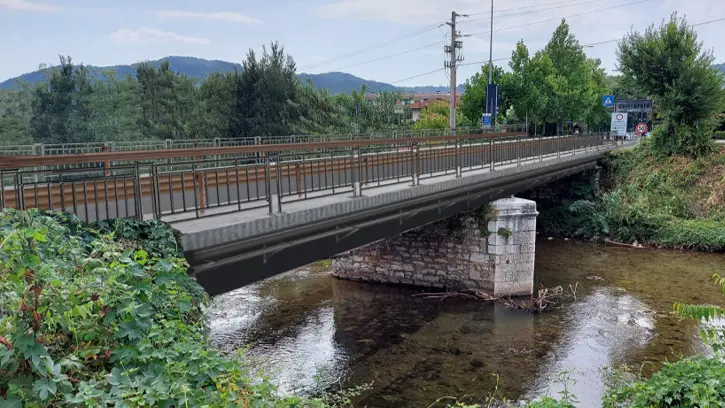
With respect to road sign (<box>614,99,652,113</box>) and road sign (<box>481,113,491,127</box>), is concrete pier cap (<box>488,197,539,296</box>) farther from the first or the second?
road sign (<box>614,99,652,113</box>)

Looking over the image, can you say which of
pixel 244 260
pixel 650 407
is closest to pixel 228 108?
pixel 244 260

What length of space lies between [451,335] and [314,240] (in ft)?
19.0

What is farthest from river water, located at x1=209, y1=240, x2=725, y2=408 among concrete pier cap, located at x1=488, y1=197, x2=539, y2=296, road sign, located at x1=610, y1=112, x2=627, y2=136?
road sign, located at x1=610, y1=112, x2=627, y2=136

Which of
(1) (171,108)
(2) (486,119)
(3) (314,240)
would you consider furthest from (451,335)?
(1) (171,108)

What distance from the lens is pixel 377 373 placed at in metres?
11.3

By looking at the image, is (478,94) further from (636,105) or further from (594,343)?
(594,343)

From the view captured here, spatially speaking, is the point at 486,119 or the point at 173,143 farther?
the point at 486,119

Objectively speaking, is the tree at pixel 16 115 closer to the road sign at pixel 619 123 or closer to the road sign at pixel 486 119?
the road sign at pixel 486 119

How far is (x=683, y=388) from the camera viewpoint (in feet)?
21.6

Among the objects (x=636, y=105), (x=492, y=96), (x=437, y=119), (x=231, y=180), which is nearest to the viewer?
(x=231, y=180)

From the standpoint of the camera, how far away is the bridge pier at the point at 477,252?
16.2m

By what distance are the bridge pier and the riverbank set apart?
9.34 metres

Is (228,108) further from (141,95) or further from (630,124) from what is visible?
(630,124)

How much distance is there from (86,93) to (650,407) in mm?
36977
